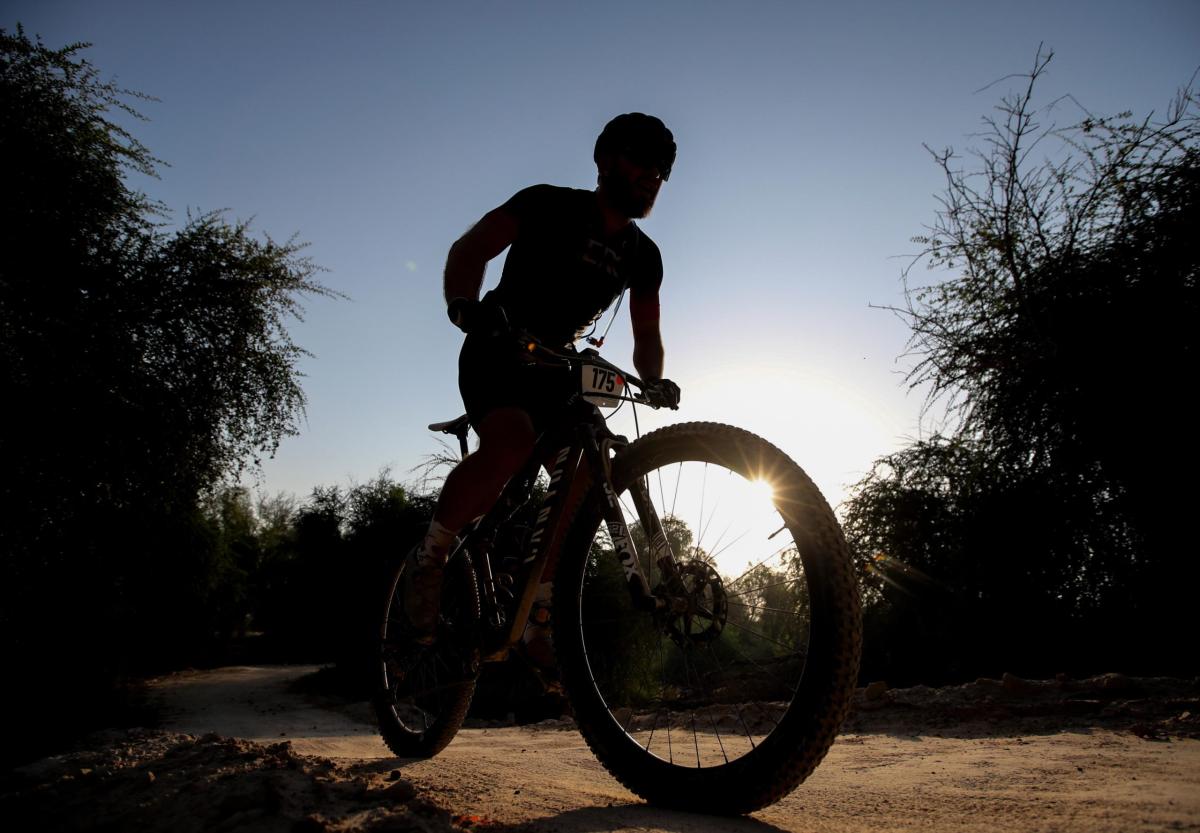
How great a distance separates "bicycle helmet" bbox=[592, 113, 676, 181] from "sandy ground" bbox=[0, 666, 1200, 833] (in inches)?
100

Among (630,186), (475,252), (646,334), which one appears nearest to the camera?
(475,252)

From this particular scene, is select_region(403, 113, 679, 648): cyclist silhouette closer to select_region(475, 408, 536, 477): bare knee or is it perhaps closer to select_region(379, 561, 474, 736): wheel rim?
select_region(475, 408, 536, 477): bare knee

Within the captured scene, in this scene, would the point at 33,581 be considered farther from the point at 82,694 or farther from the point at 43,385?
the point at 43,385

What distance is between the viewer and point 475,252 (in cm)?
285

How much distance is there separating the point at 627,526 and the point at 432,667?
1.82 m

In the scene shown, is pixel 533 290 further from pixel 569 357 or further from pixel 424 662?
pixel 424 662

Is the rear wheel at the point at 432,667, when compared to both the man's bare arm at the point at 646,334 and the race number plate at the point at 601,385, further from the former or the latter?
the man's bare arm at the point at 646,334

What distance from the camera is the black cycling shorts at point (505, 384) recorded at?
2.98 m

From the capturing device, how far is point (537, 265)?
305 cm

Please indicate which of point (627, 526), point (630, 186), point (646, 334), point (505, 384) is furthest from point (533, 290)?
point (627, 526)

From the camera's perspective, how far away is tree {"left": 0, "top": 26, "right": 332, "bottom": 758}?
9406 millimetres

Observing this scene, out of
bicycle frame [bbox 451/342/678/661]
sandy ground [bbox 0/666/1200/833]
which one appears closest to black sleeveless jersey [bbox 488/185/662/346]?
bicycle frame [bbox 451/342/678/661]

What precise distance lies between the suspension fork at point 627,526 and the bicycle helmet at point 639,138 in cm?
129

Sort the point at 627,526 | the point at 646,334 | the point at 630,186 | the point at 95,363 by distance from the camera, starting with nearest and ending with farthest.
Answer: the point at 627,526 → the point at 630,186 → the point at 646,334 → the point at 95,363
